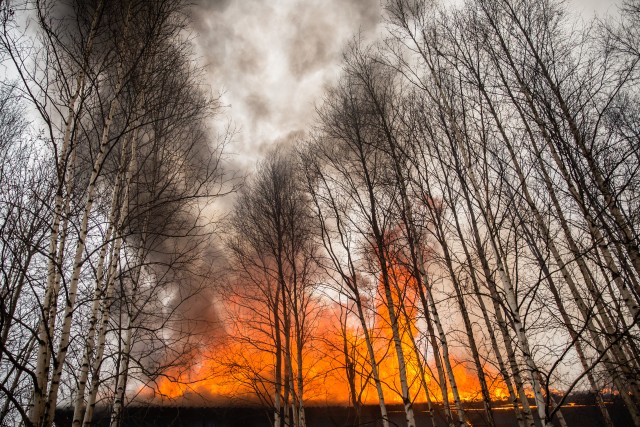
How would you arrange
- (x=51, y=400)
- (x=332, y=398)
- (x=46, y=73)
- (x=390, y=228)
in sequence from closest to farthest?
(x=51, y=400) < (x=46, y=73) < (x=390, y=228) < (x=332, y=398)

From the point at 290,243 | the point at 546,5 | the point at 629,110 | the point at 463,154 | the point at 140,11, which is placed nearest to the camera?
the point at 463,154

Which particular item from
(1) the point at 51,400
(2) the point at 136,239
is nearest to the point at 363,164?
(2) the point at 136,239

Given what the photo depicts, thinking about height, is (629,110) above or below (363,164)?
above

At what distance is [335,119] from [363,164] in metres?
1.55

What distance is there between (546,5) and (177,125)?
8.33 meters

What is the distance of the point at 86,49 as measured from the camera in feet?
13.9

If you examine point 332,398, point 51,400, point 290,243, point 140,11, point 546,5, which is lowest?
point 332,398

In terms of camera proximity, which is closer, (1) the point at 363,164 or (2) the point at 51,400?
(2) the point at 51,400

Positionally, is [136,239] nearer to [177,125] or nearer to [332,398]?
[177,125]

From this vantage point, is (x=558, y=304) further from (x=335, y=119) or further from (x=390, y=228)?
(x=335, y=119)

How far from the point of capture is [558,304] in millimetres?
10539

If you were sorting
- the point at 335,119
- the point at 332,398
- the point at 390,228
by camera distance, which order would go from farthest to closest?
the point at 332,398, the point at 335,119, the point at 390,228

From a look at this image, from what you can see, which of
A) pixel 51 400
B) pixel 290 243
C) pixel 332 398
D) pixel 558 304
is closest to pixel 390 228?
pixel 290 243

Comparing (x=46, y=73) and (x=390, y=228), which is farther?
(x=390, y=228)
